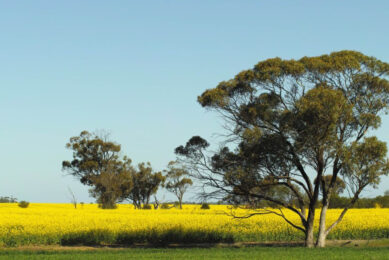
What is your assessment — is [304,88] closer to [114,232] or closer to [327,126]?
[327,126]

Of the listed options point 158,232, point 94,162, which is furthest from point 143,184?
point 158,232

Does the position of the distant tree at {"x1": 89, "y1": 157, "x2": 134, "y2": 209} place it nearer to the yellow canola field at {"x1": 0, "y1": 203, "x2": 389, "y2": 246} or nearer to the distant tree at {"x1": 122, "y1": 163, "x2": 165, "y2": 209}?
the distant tree at {"x1": 122, "y1": 163, "x2": 165, "y2": 209}

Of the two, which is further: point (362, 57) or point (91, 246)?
point (91, 246)

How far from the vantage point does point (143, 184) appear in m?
95.1

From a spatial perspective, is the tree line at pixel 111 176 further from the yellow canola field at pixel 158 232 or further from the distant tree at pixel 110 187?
the yellow canola field at pixel 158 232

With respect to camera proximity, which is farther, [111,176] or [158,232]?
[111,176]

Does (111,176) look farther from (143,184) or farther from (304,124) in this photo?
(304,124)

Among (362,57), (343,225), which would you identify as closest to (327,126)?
(362,57)

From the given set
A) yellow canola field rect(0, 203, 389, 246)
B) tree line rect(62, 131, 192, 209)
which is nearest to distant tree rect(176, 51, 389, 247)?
yellow canola field rect(0, 203, 389, 246)

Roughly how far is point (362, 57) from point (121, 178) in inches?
2597

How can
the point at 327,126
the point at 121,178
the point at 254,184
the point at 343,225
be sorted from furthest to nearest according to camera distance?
the point at 121,178
the point at 343,225
the point at 254,184
the point at 327,126

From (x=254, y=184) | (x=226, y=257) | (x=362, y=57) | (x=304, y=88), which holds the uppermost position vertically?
(x=362, y=57)

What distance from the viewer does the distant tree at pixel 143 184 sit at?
9462cm

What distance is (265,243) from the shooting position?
30578 mm
